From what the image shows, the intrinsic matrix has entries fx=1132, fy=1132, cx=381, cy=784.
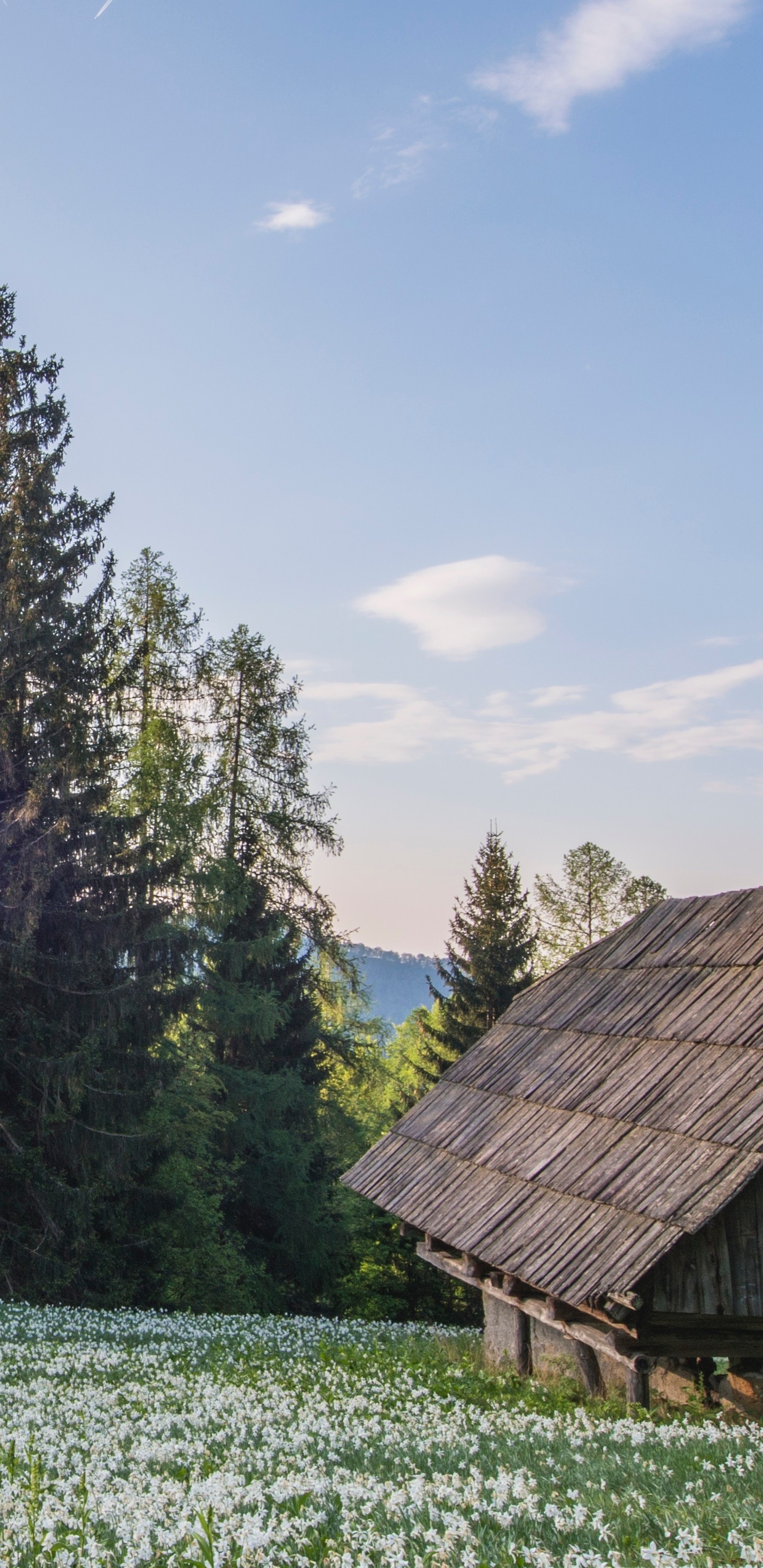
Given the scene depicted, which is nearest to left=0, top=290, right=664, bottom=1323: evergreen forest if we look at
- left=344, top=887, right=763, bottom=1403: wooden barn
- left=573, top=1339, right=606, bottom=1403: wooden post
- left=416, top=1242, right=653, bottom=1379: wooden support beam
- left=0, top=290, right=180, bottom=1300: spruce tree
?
left=0, top=290, right=180, bottom=1300: spruce tree

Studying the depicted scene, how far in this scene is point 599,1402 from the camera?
32.8 feet

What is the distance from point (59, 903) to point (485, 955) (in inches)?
603

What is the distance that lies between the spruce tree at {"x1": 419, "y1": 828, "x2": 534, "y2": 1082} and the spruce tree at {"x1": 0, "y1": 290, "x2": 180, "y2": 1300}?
12911mm

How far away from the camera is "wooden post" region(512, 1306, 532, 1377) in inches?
492

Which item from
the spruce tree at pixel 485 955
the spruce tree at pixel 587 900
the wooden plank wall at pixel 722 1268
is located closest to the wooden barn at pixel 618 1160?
the wooden plank wall at pixel 722 1268

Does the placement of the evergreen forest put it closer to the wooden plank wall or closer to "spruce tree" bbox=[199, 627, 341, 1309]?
"spruce tree" bbox=[199, 627, 341, 1309]

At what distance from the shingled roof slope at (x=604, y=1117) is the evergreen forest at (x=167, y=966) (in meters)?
6.98

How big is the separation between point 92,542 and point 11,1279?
13.4 m

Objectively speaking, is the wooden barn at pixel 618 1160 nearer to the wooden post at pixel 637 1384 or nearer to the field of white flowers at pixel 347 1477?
the wooden post at pixel 637 1384

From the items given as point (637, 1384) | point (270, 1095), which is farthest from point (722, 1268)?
point (270, 1095)

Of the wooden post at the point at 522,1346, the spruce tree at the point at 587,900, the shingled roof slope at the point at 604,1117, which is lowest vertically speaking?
the wooden post at the point at 522,1346

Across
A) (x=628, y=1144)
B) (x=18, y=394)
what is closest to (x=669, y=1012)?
(x=628, y=1144)

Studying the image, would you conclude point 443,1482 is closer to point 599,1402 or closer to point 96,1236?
point 599,1402

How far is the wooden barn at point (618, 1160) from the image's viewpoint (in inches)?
378
